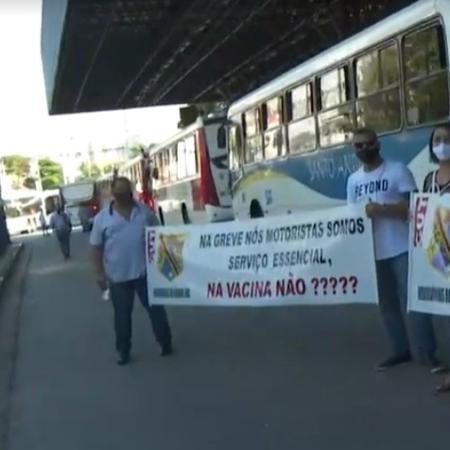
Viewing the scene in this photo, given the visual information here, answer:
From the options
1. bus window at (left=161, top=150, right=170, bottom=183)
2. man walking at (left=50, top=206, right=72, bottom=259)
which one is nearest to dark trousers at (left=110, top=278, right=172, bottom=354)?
man walking at (left=50, top=206, right=72, bottom=259)

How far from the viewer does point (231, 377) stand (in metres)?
9.05

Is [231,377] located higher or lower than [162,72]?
lower

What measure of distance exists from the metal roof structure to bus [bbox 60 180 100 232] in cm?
855

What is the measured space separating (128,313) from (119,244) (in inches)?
26.6

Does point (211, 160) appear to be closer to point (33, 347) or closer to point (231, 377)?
point (33, 347)

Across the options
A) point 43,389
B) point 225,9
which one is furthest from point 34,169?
point 43,389

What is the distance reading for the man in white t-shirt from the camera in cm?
822

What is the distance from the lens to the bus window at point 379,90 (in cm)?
1334

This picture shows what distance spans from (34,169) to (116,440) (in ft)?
454

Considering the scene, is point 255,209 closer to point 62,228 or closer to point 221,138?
point 221,138

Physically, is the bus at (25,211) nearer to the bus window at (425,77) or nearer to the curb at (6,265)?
the curb at (6,265)

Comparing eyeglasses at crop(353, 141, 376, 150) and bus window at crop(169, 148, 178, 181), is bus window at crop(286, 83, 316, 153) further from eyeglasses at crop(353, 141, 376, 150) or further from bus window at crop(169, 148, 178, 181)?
bus window at crop(169, 148, 178, 181)

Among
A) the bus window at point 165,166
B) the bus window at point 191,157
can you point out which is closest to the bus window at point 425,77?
the bus window at point 191,157

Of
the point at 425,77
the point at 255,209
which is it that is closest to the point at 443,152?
the point at 425,77
